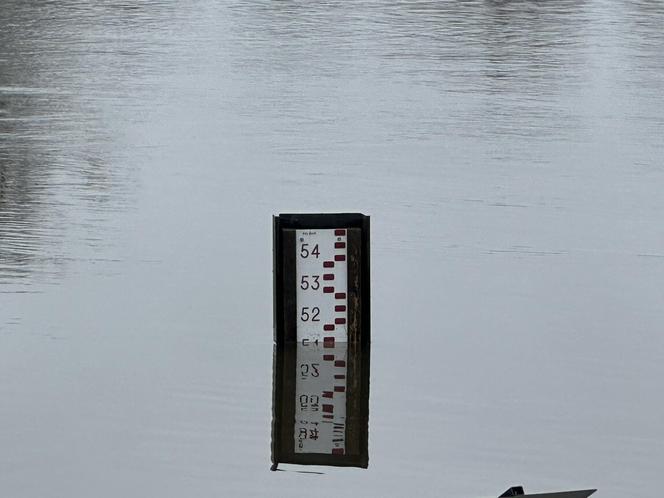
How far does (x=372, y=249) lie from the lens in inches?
377

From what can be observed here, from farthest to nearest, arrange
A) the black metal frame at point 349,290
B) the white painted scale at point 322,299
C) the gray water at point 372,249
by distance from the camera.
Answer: the white painted scale at point 322,299, the black metal frame at point 349,290, the gray water at point 372,249

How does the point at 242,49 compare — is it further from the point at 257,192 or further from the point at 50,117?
the point at 257,192

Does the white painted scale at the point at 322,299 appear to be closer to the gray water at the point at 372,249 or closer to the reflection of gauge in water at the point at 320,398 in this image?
the reflection of gauge in water at the point at 320,398

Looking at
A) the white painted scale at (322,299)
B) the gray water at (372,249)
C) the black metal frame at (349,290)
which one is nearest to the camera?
the gray water at (372,249)

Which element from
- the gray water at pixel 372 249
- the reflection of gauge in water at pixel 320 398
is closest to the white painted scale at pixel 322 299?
the reflection of gauge in water at pixel 320 398

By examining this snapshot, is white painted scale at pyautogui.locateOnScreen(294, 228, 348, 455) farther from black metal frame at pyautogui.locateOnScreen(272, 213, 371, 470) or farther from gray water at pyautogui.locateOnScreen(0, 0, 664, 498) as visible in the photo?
gray water at pyautogui.locateOnScreen(0, 0, 664, 498)

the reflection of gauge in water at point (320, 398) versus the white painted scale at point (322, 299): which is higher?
the white painted scale at point (322, 299)

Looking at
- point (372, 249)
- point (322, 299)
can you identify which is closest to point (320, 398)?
point (322, 299)

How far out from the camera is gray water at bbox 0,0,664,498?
5.77 m

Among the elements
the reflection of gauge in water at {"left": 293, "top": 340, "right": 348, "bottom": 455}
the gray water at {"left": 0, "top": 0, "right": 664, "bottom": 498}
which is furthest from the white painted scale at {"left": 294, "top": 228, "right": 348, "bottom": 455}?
the gray water at {"left": 0, "top": 0, "right": 664, "bottom": 498}

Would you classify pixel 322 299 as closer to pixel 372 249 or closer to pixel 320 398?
pixel 320 398

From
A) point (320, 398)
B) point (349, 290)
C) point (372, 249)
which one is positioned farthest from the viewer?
point (372, 249)

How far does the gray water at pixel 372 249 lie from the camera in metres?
5.77

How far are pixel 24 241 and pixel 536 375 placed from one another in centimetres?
389
